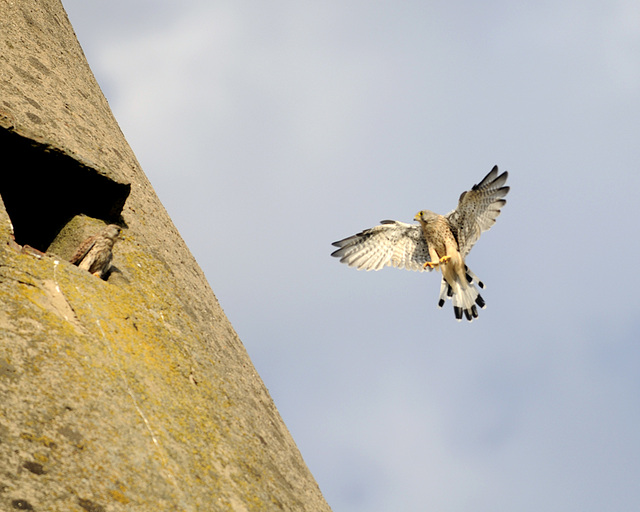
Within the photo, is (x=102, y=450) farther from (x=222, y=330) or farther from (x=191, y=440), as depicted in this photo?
(x=222, y=330)

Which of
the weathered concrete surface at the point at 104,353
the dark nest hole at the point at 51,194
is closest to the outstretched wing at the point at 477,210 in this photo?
the weathered concrete surface at the point at 104,353

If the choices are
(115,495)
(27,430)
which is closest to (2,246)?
(27,430)

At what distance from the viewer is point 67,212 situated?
4.98m

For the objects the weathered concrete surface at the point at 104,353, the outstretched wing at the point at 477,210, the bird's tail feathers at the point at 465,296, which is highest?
the outstretched wing at the point at 477,210

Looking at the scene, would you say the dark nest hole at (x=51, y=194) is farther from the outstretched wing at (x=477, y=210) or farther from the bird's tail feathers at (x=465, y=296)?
the bird's tail feathers at (x=465, y=296)

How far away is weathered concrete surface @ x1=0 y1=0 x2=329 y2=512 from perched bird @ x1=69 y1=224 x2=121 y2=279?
0.40ft

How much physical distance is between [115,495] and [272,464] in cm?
127

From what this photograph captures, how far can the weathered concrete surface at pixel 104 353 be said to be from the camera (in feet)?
10.5

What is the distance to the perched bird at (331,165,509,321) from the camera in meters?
9.56

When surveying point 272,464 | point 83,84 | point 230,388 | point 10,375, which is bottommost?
point 10,375

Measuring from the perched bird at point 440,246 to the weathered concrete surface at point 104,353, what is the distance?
15.1ft

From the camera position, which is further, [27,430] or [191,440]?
[191,440]

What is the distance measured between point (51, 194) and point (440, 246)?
594 centimetres

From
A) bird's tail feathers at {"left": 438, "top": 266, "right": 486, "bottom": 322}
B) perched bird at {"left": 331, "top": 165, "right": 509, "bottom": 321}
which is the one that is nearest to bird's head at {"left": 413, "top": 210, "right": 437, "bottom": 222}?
perched bird at {"left": 331, "top": 165, "right": 509, "bottom": 321}
